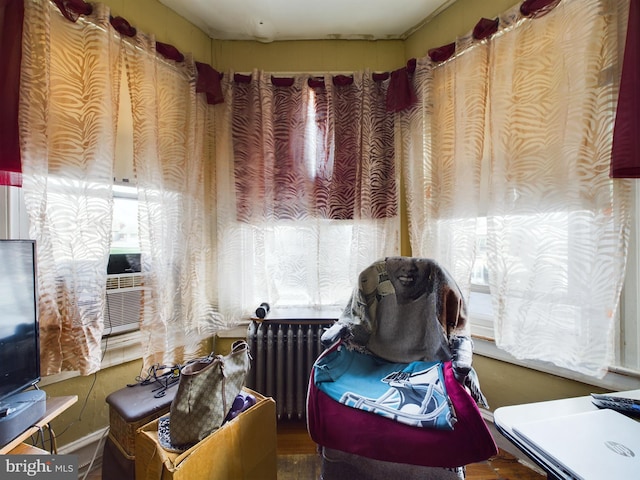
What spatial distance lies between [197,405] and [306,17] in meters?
2.35

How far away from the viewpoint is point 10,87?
117 centimetres

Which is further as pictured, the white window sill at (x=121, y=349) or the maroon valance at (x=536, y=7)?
the white window sill at (x=121, y=349)

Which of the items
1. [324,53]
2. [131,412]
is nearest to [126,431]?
[131,412]

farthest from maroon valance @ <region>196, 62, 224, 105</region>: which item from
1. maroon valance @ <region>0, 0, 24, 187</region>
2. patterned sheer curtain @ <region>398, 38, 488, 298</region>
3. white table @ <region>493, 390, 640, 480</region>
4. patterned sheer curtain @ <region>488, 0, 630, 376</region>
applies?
white table @ <region>493, 390, 640, 480</region>

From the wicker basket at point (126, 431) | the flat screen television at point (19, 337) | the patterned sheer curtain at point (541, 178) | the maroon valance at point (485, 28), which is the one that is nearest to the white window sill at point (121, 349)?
the wicker basket at point (126, 431)

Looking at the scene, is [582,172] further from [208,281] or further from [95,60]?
[95,60]

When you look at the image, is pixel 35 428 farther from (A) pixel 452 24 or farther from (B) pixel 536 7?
(A) pixel 452 24

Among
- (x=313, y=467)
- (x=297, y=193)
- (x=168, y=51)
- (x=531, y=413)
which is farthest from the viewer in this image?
(x=297, y=193)

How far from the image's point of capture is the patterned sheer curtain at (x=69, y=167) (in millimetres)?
1232

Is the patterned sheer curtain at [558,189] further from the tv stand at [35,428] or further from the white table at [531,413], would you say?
the tv stand at [35,428]

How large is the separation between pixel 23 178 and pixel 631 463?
219cm

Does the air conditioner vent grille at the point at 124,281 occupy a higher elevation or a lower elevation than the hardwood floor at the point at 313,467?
higher

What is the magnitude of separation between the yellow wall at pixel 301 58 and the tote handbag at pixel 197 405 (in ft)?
2.23

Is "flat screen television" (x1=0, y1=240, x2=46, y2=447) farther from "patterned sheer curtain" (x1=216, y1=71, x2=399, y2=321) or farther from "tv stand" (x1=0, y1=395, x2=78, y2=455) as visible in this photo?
"patterned sheer curtain" (x1=216, y1=71, x2=399, y2=321)
